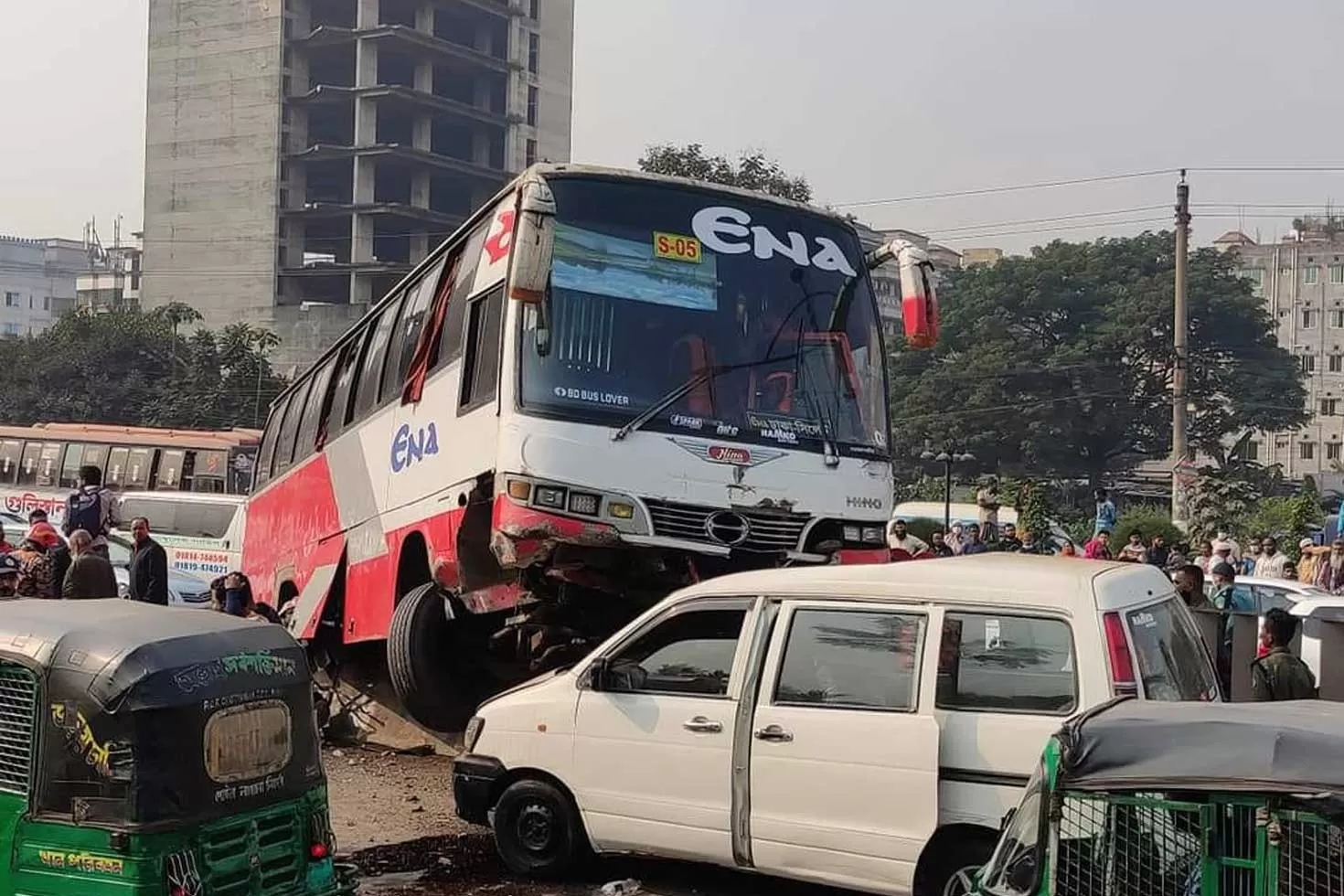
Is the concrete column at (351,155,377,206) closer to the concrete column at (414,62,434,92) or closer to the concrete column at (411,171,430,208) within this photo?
the concrete column at (411,171,430,208)

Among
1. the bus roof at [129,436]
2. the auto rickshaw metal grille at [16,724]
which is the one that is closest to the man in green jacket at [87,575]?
the auto rickshaw metal grille at [16,724]

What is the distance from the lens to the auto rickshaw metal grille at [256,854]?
4906 millimetres

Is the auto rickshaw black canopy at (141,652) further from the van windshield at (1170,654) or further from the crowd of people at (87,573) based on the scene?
the crowd of people at (87,573)

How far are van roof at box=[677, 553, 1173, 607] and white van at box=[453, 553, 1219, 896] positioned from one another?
0.03 ft

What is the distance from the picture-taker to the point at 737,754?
6191mm

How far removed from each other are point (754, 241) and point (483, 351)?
1.95 m

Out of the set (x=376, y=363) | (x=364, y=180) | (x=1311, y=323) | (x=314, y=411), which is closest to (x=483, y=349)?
(x=376, y=363)

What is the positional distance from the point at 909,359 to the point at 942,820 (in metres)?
57.4

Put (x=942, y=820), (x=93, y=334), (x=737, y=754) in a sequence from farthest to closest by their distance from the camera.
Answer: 1. (x=93, y=334)
2. (x=737, y=754)
3. (x=942, y=820)

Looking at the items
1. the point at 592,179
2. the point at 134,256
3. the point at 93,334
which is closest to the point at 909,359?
the point at 93,334

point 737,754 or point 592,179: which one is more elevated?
point 592,179

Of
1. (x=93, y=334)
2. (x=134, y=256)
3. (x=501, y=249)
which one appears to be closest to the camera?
(x=501, y=249)

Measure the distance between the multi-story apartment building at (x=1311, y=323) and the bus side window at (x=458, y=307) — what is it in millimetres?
75804

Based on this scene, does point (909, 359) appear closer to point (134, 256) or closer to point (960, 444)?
point (960, 444)
